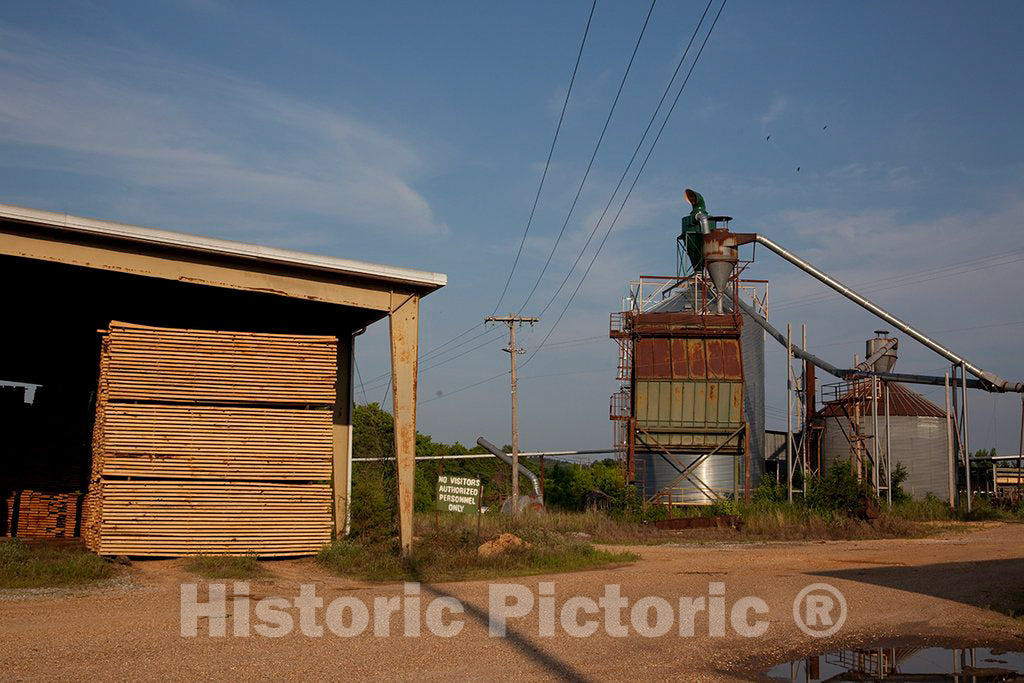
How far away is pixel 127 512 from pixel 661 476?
23179 millimetres

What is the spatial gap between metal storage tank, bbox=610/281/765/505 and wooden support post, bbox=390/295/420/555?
17.0 meters

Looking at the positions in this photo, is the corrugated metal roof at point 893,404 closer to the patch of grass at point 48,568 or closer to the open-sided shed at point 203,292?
the open-sided shed at point 203,292

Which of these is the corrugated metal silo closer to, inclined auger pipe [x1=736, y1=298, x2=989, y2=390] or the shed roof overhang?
inclined auger pipe [x1=736, y1=298, x2=989, y2=390]

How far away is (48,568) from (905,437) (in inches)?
1457

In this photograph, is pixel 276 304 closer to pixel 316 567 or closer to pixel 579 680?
pixel 316 567

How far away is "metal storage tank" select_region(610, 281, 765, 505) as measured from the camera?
1347 inches

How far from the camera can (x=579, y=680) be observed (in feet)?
27.3

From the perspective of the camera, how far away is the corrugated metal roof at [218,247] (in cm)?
1576

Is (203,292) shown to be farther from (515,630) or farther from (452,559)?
(515,630)

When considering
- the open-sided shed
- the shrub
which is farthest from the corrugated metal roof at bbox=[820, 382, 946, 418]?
the open-sided shed

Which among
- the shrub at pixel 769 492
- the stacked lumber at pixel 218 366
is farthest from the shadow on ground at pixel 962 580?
the shrub at pixel 769 492

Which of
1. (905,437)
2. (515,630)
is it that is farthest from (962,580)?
(905,437)

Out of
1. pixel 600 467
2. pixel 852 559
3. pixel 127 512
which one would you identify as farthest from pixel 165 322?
pixel 600 467

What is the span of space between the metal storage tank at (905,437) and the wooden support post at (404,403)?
2829cm
